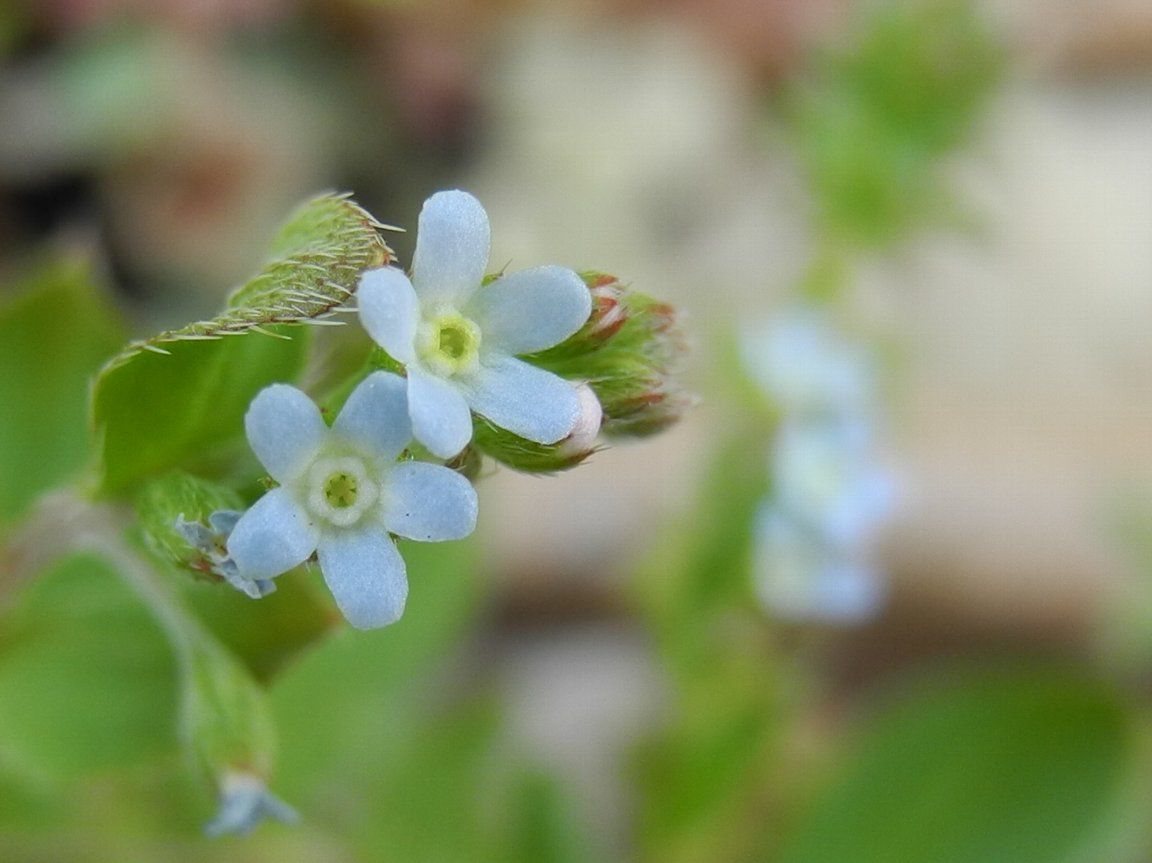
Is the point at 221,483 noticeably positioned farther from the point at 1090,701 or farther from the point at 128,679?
the point at 1090,701

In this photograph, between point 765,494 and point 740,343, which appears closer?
point 765,494

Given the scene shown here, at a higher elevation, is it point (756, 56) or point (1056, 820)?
point (756, 56)

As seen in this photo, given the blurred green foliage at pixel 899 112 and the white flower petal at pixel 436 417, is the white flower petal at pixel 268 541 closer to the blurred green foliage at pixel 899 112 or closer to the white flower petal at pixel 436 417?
the white flower petal at pixel 436 417

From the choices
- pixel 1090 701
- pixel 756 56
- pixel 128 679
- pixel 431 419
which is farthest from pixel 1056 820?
pixel 756 56

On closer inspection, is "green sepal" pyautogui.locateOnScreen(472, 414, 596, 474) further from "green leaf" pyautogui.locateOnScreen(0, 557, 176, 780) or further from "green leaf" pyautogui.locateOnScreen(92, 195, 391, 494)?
"green leaf" pyautogui.locateOnScreen(0, 557, 176, 780)

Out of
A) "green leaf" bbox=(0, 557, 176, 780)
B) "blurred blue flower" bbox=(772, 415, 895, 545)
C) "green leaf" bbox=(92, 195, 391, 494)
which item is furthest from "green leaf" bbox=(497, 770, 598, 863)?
"green leaf" bbox=(92, 195, 391, 494)

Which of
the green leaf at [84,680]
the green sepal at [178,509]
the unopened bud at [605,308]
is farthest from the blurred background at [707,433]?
the green sepal at [178,509]
